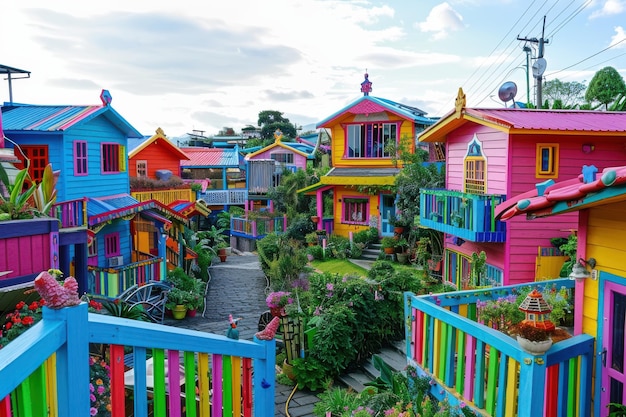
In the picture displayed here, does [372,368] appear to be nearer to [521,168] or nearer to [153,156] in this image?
[521,168]

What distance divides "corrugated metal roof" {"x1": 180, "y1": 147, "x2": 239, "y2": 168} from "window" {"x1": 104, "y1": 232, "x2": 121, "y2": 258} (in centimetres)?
2542

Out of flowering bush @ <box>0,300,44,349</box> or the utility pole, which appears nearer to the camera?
flowering bush @ <box>0,300,44,349</box>

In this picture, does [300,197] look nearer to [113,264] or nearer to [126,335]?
[113,264]

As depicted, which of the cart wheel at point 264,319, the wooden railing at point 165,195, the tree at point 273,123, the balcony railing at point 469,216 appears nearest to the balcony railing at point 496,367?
the balcony railing at point 469,216

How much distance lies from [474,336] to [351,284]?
5934 mm

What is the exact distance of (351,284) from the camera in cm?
1171

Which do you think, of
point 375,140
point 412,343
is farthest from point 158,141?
point 412,343

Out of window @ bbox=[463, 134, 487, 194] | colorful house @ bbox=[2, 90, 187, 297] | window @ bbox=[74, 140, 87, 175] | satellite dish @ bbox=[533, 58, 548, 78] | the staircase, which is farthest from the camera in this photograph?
satellite dish @ bbox=[533, 58, 548, 78]

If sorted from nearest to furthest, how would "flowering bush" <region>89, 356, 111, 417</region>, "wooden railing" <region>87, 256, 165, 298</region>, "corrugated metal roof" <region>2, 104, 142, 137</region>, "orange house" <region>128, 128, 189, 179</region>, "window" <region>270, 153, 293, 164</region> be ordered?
"flowering bush" <region>89, 356, 111, 417</region> → "wooden railing" <region>87, 256, 165, 298</region> → "corrugated metal roof" <region>2, 104, 142, 137</region> → "orange house" <region>128, 128, 189, 179</region> → "window" <region>270, 153, 293, 164</region>

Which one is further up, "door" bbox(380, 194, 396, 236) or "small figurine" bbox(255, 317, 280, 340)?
"small figurine" bbox(255, 317, 280, 340)

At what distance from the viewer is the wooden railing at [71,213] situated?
12.5m

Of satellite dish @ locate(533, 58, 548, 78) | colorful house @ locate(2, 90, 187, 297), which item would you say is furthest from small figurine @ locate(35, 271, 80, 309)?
satellite dish @ locate(533, 58, 548, 78)

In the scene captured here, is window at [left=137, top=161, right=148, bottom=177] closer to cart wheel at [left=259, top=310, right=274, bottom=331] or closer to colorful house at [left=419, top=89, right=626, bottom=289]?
cart wheel at [left=259, top=310, right=274, bottom=331]

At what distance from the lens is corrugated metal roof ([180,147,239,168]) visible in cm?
4372
